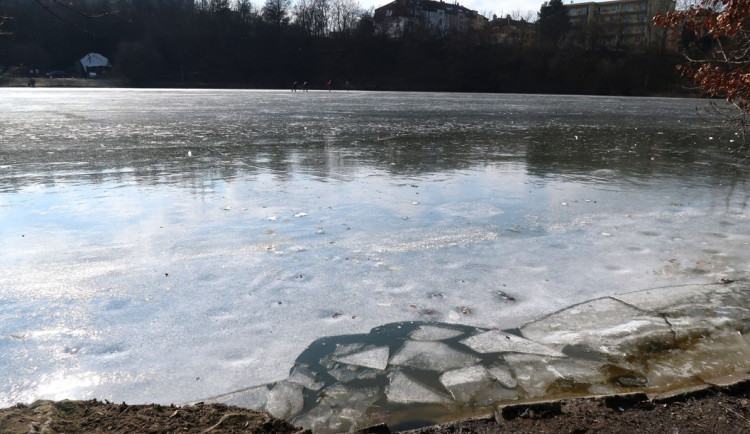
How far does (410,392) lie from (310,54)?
9235cm

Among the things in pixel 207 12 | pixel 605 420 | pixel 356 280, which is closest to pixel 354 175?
pixel 356 280

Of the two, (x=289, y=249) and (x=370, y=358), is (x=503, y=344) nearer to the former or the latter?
(x=370, y=358)

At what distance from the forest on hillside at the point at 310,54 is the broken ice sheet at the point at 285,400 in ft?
248

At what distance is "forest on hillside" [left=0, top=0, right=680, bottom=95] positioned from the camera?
76000 millimetres

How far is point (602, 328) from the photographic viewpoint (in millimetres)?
3650

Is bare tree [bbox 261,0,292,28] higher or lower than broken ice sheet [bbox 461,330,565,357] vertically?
higher

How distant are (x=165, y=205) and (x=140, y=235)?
4.27ft

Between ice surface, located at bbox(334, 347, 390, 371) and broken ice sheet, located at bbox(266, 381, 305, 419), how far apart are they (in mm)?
385

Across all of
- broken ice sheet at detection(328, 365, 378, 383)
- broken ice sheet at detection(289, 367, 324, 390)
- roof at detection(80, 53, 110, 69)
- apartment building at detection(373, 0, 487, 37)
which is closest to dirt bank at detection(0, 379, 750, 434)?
broken ice sheet at detection(289, 367, 324, 390)

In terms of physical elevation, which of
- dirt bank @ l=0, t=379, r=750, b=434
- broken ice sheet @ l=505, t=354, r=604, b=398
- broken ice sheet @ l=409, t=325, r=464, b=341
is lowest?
broken ice sheet @ l=505, t=354, r=604, b=398

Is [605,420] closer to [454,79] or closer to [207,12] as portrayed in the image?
[454,79]

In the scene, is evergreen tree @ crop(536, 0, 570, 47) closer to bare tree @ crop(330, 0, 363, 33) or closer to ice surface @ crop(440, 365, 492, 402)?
bare tree @ crop(330, 0, 363, 33)

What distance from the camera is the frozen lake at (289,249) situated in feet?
10.7

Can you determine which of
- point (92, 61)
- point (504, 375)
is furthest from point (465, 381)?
point (92, 61)
